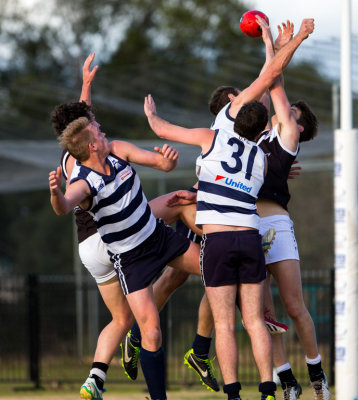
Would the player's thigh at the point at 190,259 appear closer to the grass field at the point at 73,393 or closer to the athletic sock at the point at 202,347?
the athletic sock at the point at 202,347

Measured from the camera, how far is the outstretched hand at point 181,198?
20.3 ft

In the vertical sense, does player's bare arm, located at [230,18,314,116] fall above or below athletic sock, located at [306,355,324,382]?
above

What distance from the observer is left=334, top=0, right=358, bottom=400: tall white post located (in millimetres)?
4426

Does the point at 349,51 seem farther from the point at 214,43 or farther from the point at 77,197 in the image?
the point at 214,43

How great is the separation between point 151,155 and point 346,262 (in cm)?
169

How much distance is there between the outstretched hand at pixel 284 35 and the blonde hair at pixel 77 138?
5.56 ft

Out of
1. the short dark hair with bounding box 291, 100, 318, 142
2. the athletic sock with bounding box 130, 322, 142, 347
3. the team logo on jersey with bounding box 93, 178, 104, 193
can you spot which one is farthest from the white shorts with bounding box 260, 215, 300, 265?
the team logo on jersey with bounding box 93, 178, 104, 193

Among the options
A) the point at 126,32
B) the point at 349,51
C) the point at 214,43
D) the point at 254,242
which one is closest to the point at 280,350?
the point at 254,242

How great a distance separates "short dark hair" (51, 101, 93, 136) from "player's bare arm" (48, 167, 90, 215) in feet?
→ 1.89

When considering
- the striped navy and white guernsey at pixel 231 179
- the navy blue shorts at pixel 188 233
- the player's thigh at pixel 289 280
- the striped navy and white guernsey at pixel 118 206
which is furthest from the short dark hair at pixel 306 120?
the striped navy and white guernsey at pixel 118 206

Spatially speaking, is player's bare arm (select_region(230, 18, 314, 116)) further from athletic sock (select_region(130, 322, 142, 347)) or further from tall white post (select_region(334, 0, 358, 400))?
athletic sock (select_region(130, 322, 142, 347))

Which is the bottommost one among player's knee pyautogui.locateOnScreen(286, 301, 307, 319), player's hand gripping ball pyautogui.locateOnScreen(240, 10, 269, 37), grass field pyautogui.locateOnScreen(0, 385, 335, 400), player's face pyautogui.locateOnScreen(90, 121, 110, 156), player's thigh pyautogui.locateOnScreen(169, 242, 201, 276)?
grass field pyautogui.locateOnScreen(0, 385, 335, 400)

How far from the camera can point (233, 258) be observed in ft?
18.1

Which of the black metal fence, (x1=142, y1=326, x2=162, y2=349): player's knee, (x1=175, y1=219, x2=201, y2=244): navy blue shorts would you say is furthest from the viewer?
the black metal fence
